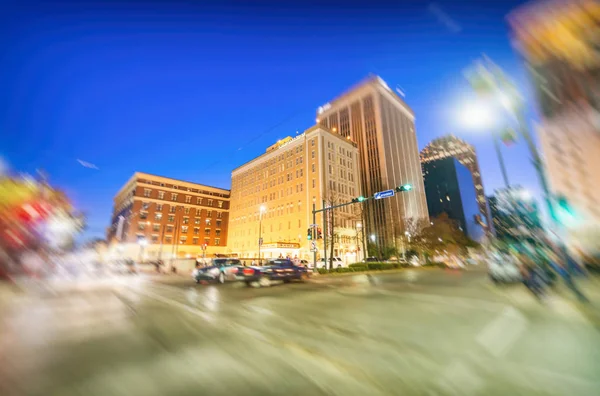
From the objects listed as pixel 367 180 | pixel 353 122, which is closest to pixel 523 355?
pixel 367 180

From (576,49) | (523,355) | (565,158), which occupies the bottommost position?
(523,355)

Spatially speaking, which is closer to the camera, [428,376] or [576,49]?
[428,376]

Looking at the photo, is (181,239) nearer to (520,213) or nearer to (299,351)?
(520,213)

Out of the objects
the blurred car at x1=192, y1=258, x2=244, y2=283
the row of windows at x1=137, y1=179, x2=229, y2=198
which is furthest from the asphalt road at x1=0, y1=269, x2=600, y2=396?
the row of windows at x1=137, y1=179, x2=229, y2=198

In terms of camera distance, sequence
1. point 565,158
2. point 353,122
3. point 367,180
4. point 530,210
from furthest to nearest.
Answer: point 353,122 → point 367,180 → point 530,210 → point 565,158

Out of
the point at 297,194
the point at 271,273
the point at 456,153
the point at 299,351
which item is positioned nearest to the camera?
the point at 299,351

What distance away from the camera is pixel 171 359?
4.37m

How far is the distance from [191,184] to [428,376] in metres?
83.2

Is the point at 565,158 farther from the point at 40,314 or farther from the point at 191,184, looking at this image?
the point at 191,184

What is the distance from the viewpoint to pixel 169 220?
234 ft

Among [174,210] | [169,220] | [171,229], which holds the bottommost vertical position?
[171,229]

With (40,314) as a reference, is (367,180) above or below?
above

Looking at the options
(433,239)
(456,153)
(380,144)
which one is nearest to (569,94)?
(433,239)

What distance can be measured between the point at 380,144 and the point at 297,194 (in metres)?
40.1
